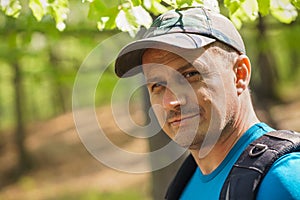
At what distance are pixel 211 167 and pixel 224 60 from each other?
1.42ft

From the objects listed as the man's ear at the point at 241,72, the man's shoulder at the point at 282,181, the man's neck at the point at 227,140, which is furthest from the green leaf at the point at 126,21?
the man's shoulder at the point at 282,181

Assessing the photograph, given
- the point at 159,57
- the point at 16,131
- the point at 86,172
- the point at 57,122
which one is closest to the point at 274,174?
the point at 159,57

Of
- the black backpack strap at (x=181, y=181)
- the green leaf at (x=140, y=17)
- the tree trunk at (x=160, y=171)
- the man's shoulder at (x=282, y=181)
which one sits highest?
the man's shoulder at (x=282, y=181)

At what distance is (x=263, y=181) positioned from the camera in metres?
2.13

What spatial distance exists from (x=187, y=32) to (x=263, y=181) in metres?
0.70

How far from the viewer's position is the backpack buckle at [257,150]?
222 centimetres

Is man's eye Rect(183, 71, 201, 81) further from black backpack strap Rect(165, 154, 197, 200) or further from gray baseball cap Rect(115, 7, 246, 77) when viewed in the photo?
black backpack strap Rect(165, 154, 197, 200)

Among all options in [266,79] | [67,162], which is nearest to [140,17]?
[266,79]

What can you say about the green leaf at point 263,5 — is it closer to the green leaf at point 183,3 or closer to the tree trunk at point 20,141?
the green leaf at point 183,3

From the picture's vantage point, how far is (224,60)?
253 cm

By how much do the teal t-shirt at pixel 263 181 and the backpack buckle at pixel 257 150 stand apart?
0.24 ft

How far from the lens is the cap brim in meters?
2.46

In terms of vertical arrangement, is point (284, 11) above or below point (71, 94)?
above

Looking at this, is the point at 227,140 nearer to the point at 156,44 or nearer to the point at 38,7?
the point at 156,44
